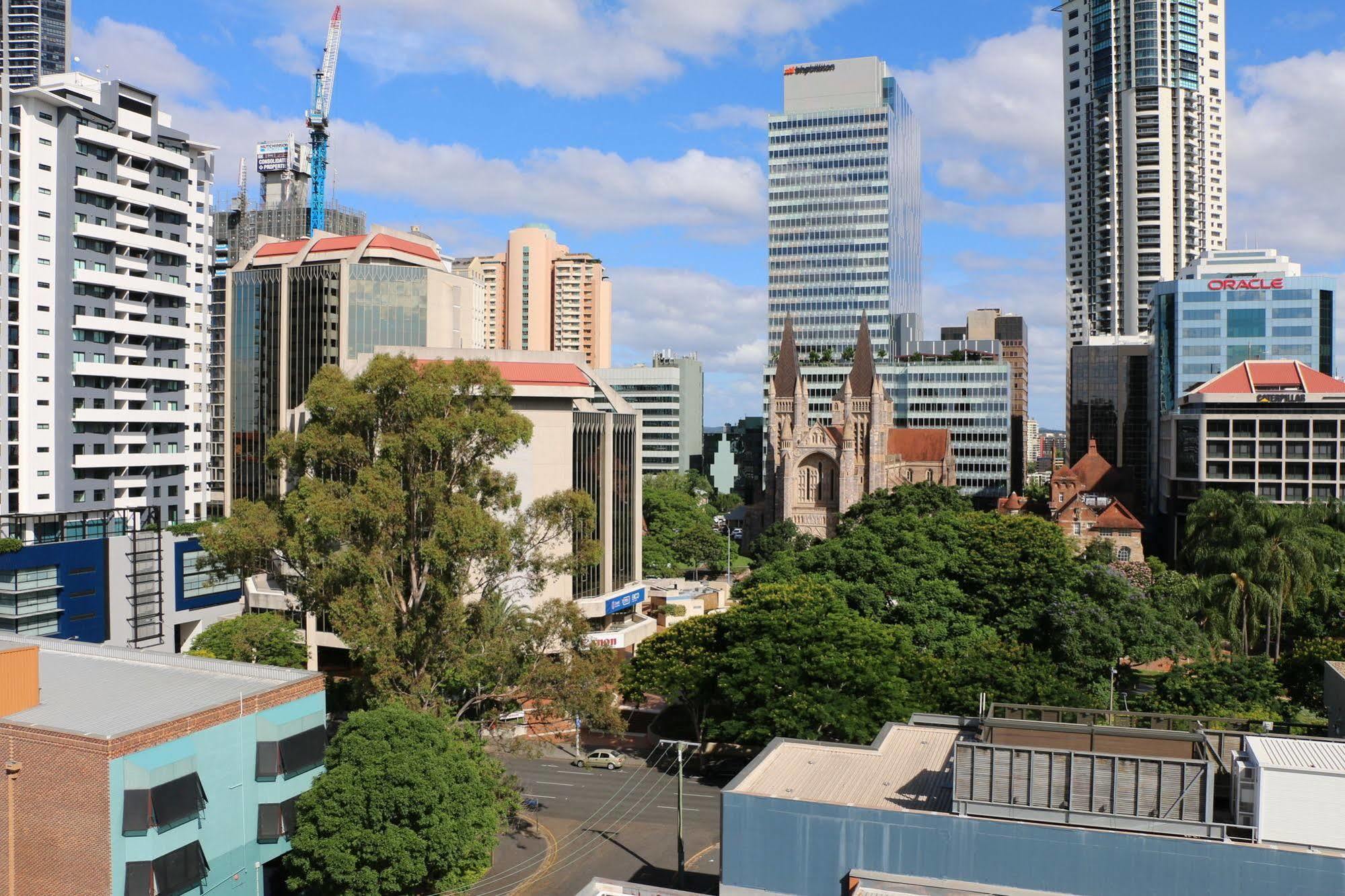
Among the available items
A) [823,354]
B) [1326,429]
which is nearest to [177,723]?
[1326,429]

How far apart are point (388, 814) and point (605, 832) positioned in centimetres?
1345

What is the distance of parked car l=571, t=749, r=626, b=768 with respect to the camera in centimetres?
5212

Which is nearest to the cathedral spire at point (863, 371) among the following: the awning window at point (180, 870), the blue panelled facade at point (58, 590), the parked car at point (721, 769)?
the parked car at point (721, 769)

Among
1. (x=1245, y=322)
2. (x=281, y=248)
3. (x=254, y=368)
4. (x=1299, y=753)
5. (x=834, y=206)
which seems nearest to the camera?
(x=1299, y=753)

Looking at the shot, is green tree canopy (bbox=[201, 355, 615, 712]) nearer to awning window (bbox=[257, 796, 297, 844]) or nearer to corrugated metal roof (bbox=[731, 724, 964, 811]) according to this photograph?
awning window (bbox=[257, 796, 297, 844])

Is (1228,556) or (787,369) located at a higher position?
(787,369)

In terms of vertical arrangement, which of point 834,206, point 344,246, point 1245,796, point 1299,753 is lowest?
point 1245,796

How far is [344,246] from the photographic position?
97500 mm

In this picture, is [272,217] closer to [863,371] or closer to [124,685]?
[863,371]

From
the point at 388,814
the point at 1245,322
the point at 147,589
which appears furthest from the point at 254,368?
the point at 1245,322

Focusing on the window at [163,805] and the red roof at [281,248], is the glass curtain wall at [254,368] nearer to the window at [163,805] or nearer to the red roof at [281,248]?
the red roof at [281,248]

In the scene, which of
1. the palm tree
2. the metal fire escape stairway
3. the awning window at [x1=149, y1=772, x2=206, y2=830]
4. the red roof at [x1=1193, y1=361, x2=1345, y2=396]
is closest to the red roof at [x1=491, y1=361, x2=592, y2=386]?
the metal fire escape stairway

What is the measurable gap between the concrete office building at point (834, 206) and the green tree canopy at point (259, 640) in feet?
358

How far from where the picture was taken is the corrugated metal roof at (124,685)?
→ 1189 inches
